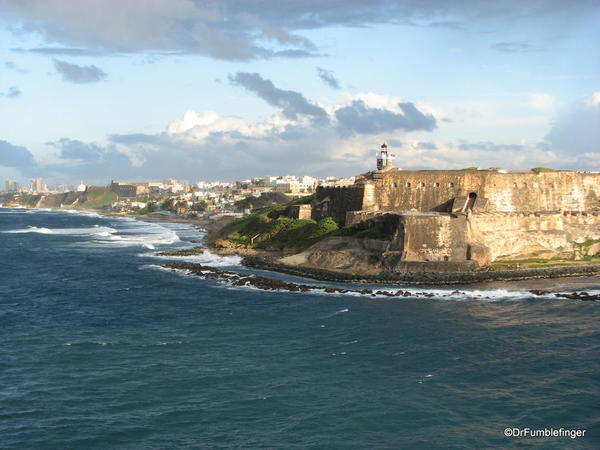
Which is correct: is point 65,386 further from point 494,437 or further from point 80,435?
point 494,437

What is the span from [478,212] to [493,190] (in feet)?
15.6

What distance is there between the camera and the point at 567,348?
102ft

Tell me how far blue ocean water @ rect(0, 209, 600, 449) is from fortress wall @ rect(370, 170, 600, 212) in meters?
16.7

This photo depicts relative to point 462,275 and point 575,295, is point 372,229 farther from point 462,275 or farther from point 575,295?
point 575,295

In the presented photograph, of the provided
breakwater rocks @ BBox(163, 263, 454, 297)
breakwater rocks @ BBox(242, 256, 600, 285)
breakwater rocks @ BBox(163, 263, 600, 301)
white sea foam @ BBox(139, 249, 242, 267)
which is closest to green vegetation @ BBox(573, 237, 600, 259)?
breakwater rocks @ BBox(242, 256, 600, 285)

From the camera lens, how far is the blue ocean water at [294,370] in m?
21.8

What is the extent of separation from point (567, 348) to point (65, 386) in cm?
2367

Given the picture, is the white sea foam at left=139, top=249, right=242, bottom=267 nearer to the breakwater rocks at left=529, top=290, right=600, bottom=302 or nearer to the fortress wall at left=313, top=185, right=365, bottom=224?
the fortress wall at left=313, top=185, right=365, bottom=224

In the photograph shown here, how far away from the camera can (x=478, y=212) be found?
57.7 meters

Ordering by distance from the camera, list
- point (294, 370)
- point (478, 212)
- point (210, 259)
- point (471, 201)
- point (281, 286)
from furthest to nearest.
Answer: point (210, 259) → point (471, 201) → point (478, 212) → point (281, 286) → point (294, 370)

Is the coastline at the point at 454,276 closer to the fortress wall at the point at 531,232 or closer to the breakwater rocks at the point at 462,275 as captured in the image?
the breakwater rocks at the point at 462,275

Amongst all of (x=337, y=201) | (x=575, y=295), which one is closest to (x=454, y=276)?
(x=575, y=295)

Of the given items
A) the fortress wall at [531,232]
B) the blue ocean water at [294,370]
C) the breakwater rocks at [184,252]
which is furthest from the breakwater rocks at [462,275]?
the breakwater rocks at [184,252]

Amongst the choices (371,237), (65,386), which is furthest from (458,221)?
(65,386)
